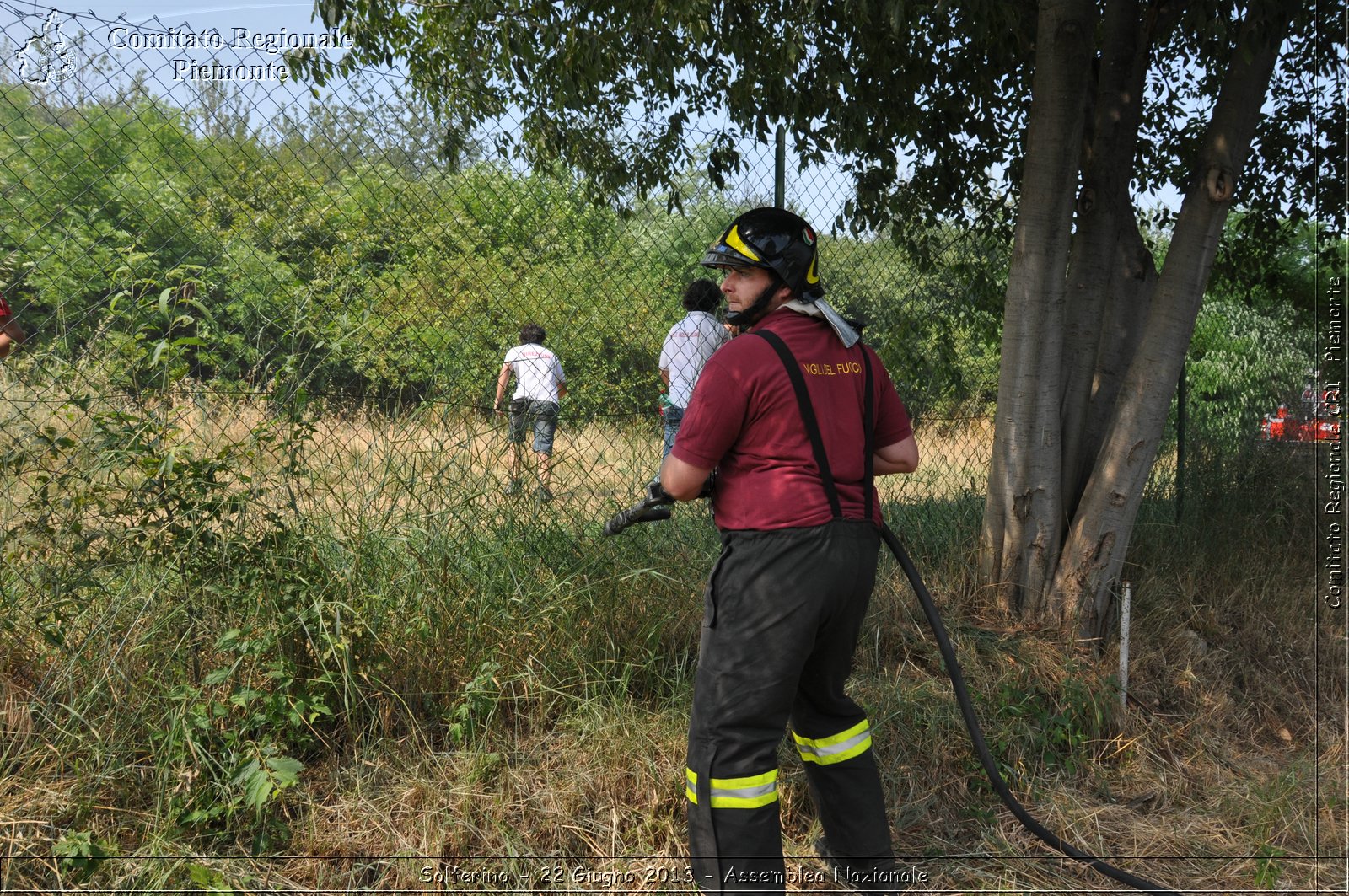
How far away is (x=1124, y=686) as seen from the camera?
4488 millimetres

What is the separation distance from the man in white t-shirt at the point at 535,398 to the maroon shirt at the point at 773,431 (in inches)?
49.0

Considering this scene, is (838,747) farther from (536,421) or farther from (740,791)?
(536,421)

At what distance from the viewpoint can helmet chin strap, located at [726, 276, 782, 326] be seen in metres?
3.10

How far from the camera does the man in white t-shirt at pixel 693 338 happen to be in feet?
18.6

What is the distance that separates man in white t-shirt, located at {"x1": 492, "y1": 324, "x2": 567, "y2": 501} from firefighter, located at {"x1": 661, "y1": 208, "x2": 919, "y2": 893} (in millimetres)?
1209

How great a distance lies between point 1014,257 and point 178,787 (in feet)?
13.6

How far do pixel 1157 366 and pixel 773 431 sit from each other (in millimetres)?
2630

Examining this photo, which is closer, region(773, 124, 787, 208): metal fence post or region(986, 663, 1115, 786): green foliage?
region(986, 663, 1115, 786): green foliage

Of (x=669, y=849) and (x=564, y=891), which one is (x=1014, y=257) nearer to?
(x=669, y=849)

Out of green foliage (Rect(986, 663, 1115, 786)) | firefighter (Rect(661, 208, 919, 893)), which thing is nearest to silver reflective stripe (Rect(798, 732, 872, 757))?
firefighter (Rect(661, 208, 919, 893))

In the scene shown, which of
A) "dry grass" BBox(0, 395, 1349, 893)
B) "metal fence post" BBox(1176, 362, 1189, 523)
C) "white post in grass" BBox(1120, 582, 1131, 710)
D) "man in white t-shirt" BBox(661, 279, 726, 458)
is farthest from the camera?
"metal fence post" BBox(1176, 362, 1189, 523)

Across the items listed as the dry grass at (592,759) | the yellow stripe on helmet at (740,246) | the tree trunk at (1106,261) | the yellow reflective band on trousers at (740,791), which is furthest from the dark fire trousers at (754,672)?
the tree trunk at (1106,261)

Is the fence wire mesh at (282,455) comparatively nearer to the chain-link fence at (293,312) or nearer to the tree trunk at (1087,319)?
the chain-link fence at (293,312)

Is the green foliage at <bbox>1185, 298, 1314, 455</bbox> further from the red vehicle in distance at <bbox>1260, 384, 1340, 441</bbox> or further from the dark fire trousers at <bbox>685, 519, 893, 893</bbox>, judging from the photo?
the dark fire trousers at <bbox>685, 519, 893, 893</bbox>
